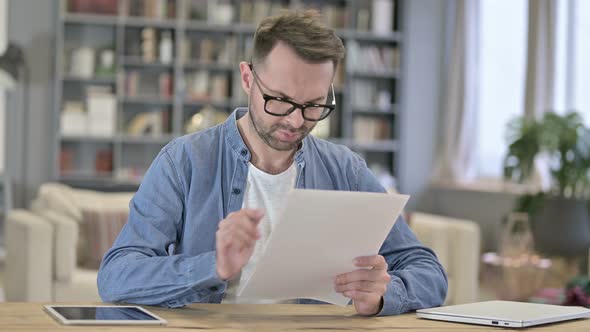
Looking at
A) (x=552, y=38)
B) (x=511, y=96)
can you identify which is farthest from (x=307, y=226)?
(x=511, y=96)

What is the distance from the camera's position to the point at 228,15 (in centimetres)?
854

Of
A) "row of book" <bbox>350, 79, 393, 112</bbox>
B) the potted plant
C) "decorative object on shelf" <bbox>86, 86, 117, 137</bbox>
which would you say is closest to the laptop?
the potted plant

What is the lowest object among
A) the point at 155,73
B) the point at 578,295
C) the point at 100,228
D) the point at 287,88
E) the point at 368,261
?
the point at 578,295

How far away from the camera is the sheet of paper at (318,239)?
157cm

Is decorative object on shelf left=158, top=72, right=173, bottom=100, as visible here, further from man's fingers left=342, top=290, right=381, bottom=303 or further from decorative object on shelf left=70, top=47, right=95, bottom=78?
man's fingers left=342, top=290, right=381, bottom=303

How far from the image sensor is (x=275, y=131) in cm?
195

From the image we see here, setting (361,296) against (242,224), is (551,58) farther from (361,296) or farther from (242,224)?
(242,224)

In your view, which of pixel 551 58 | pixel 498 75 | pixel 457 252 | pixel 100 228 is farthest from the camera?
pixel 498 75

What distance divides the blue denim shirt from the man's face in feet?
0.53

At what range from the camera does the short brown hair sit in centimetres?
195

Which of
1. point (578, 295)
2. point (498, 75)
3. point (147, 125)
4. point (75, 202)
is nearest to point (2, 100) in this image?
point (147, 125)

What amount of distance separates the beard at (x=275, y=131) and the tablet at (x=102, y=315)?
45 cm

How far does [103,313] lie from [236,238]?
29 centimetres

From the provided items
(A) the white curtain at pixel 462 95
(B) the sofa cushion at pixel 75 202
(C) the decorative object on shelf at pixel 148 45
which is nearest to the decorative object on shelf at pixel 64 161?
(C) the decorative object on shelf at pixel 148 45
